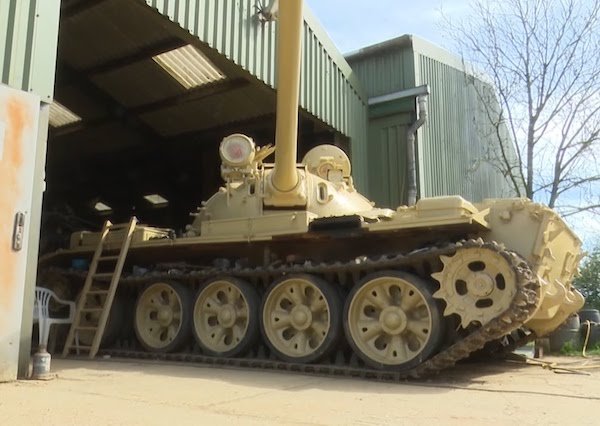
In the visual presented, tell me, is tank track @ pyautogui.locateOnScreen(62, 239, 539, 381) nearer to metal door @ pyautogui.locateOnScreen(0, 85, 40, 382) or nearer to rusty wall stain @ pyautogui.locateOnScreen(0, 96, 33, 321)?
metal door @ pyautogui.locateOnScreen(0, 85, 40, 382)

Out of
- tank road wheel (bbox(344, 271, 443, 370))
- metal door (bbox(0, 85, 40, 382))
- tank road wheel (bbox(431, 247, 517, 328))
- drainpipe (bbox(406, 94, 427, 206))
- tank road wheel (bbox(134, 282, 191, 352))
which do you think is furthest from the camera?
drainpipe (bbox(406, 94, 427, 206))

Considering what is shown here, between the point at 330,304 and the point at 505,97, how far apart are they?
10197 millimetres

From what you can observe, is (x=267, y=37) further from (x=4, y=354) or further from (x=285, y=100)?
(x=4, y=354)

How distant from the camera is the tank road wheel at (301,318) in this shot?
7871 millimetres

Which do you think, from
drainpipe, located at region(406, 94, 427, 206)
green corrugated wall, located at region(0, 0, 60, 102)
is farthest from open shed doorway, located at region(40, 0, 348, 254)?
green corrugated wall, located at region(0, 0, 60, 102)

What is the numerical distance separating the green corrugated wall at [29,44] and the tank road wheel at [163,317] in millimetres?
3756

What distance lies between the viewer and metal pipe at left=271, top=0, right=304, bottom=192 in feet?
26.1

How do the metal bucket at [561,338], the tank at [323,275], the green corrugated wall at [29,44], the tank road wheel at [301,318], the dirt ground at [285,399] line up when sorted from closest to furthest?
the dirt ground at [285,399], the green corrugated wall at [29,44], the tank at [323,275], the tank road wheel at [301,318], the metal bucket at [561,338]

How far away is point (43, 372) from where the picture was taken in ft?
20.6

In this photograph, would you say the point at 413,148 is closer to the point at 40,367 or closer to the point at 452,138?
the point at 452,138

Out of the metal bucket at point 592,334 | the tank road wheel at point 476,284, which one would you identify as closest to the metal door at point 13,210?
the tank road wheel at point 476,284

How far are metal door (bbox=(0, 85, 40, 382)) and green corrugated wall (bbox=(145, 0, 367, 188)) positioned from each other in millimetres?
4217

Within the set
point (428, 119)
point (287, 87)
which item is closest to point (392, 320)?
point (287, 87)

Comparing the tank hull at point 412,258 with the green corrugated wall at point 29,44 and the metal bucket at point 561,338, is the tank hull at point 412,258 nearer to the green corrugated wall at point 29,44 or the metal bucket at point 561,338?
the metal bucket at point 561,338
